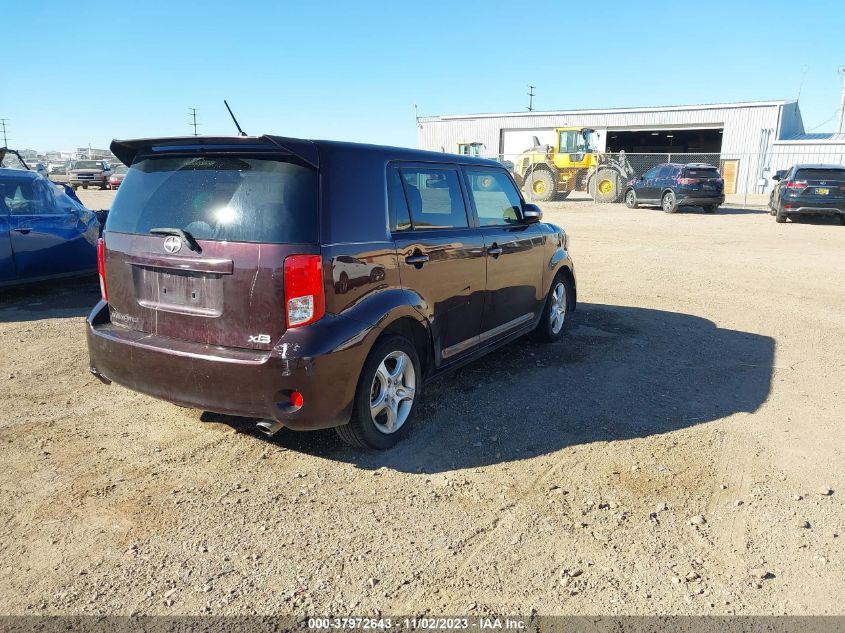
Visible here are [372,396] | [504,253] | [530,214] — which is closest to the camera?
[372,396]

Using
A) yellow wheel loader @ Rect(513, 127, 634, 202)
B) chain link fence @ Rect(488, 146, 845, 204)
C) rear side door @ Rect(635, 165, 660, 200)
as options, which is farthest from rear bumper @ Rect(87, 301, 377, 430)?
yellow wheel loader @ Rect(513, 127, 634, 202)

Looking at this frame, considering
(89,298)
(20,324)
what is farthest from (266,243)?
(89,298)

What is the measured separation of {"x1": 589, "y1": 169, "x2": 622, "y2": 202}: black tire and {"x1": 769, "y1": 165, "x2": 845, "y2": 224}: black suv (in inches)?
334

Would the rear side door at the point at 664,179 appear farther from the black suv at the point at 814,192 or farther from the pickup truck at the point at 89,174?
the pickup truck at the point at 89,174

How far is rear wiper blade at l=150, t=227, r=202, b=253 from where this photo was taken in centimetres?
338

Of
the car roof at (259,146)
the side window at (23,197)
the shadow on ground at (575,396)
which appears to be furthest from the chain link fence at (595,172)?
the car roof at (259,146)

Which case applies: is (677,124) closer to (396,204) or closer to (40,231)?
(40,231)

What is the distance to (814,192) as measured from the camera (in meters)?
18.9

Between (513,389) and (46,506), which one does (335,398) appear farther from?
(513,389)

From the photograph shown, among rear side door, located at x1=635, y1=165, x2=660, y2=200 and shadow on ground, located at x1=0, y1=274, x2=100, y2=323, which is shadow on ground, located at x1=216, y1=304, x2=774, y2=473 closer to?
shadow on ground, located at x1=0, y1=274, x2=100, y2=323

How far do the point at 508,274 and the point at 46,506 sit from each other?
139 inches

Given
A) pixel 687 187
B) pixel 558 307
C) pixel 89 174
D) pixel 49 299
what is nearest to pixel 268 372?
pixel 558 307

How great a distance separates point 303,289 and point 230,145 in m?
0.88

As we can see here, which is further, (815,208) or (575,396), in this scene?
(815,208)
